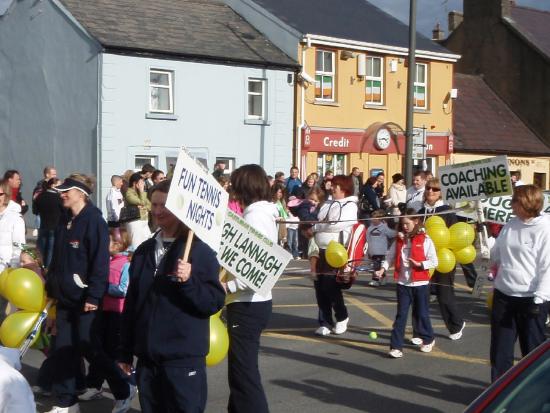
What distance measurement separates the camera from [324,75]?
32.5m

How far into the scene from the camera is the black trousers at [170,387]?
214 inches

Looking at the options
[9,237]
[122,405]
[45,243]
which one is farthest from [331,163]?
[122,405]

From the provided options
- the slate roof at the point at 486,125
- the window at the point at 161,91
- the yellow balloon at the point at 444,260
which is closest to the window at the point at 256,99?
the window at the point at 161,91

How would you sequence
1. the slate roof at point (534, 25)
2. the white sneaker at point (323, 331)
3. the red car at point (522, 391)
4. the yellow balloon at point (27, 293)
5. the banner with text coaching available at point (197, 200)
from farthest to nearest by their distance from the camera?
the slate roof at point (534, 25)
the white sneaker at point (323, 331)
the yellow balloon at point (27, 293)
the banner with text coaching available at point (197, 200)
the red car at point (522, 391)

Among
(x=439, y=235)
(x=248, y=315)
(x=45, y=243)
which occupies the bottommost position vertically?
(x=45, y=243)

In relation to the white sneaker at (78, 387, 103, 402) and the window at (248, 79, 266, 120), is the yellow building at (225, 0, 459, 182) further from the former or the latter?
the white sneaker at (78, 387, 103, 402)

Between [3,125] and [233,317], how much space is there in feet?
87.9

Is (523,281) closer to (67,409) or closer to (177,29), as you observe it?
(67,409)

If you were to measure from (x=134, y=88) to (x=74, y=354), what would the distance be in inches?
836

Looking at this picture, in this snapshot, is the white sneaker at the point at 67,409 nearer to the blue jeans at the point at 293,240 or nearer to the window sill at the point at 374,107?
the blue jeans at the point at 293,240

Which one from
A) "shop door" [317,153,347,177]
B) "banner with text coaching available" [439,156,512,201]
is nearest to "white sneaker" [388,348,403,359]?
"banner with text coaching available" [439,156,512,201]

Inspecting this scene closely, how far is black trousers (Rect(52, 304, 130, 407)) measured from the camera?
7418 millimetres

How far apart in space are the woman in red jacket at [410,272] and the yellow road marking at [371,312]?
201 centimetres

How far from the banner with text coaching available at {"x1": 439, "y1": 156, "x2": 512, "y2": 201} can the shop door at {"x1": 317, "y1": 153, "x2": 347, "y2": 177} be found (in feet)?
72.2
